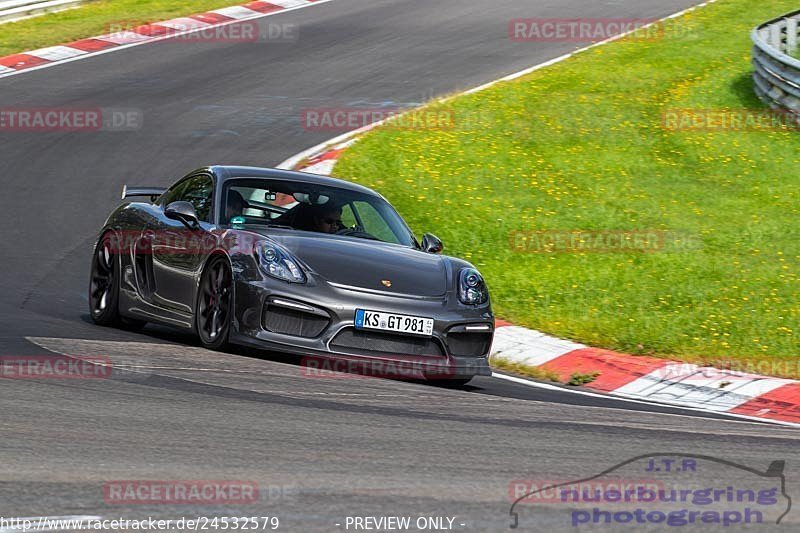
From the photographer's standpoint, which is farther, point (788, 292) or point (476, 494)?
point (788, 292)

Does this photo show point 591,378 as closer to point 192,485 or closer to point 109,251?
point 109,251

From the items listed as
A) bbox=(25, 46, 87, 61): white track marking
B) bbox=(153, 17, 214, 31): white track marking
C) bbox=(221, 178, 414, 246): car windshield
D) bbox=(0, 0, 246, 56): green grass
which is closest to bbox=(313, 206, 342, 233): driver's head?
bbox=(221, 178, 414, 246): car windshield

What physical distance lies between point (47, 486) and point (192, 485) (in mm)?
499

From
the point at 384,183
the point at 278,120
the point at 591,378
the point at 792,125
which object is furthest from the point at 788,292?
the point at 278,120

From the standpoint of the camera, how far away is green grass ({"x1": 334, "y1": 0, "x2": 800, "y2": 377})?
1096 centimetres

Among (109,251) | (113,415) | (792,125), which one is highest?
(113,415)

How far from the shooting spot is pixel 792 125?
60.4 feet

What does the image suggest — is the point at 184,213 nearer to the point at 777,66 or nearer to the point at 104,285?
the point at 104,285

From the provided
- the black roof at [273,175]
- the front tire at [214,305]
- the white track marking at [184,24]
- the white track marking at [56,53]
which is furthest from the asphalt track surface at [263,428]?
the white track marking at [184,24]

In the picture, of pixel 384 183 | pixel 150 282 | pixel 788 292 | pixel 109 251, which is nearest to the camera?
pixel 150 282

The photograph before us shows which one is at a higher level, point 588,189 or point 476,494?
point 476,494

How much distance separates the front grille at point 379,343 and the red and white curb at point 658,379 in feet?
5.46

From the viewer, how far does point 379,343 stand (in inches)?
314

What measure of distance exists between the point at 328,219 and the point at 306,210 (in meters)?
0.16
